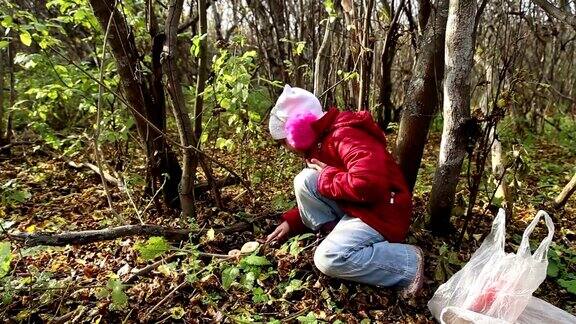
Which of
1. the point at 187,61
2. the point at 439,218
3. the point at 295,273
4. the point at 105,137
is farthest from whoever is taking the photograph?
the point at 187,61

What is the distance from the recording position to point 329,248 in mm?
2180

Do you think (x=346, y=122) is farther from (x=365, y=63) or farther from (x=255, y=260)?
(x=365, y=63)

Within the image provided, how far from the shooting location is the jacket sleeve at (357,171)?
210cm

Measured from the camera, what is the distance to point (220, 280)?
229 cm

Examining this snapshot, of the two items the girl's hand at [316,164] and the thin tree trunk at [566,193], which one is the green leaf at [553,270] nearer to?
the thin tree trunk at [566,193]

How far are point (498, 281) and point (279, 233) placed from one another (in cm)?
126

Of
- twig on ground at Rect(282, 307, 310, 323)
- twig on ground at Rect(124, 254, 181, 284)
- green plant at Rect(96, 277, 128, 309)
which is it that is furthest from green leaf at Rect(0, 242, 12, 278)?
twig on ground at Rect(282, 307, 310, 323)

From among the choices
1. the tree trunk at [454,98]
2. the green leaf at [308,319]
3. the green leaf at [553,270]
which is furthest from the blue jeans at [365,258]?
the green leaf at [553,270]

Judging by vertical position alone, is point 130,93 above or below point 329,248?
above

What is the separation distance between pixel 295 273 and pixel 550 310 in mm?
1223

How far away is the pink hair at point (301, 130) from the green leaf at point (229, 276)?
2.53ft

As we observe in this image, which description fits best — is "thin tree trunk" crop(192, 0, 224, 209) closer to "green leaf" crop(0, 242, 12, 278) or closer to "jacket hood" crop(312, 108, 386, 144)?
"jacket hood" crop(312, 108, 386, 144)

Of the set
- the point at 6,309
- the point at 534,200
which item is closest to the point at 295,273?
the point at 6,309

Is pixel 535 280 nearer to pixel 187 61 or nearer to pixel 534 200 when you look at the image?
pixel 534 200
